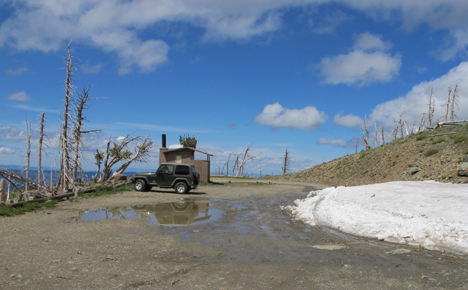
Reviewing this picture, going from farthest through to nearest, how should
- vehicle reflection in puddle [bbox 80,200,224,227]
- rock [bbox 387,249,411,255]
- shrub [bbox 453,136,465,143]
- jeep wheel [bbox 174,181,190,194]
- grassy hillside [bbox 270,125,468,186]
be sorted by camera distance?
shrub [bbox 453,136,465,143] → grassy hillside [bbox 270,125,468,186] → jeep wheel [bbox 174,181,190,194] → vehicle reflection in puddle [bbox 80,200,224,227] → rock [bbox 387,249,411,255]

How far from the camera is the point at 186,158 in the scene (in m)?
33.7

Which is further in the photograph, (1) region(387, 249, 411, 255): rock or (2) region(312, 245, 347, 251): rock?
(2) region(312, 245, 347, 251): rock

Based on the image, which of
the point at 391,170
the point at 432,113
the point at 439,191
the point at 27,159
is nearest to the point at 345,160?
the point at 391,170

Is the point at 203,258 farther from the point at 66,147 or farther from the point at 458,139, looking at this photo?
the point at 458,139

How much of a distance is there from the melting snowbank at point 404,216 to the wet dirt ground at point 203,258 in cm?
59

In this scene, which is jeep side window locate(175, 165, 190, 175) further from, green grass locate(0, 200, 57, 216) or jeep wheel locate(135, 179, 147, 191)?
green grass locate(0, 200, 57, 216)

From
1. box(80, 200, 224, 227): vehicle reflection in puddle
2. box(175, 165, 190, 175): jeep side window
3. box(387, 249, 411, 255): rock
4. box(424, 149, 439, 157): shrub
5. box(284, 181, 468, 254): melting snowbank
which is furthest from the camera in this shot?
box(424, 149, 439, 157): shrub

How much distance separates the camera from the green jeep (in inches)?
837

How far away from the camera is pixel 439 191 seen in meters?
12.7

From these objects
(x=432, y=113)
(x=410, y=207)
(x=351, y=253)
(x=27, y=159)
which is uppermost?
(x=432, y=113)

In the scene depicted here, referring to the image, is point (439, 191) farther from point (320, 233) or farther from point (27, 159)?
point (27, 159)

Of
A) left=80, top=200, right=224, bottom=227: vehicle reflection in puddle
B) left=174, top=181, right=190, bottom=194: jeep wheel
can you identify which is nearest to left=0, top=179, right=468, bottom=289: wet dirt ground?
left=80, top=200, right=224, bottom=227: vehicle reflection in puddle

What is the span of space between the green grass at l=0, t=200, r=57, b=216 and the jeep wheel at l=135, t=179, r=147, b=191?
7897 millimetres

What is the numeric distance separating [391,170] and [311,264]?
30117 mm
